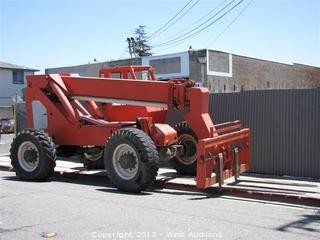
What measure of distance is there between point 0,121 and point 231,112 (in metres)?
33.4

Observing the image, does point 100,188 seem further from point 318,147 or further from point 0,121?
point 0,121

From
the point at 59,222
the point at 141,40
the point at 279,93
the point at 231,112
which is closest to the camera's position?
the point at 59,222

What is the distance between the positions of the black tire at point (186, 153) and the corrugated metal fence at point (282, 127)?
185 centimetres

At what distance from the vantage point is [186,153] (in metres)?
13.5

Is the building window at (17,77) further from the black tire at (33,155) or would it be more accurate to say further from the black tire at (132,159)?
the black tire at (132,159)

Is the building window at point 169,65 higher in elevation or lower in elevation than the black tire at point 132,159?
higher

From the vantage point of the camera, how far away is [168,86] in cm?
1184

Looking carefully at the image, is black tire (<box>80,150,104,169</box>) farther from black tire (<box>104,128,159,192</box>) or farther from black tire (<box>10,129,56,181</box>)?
black tire (<box>104,128,159,192</box>)

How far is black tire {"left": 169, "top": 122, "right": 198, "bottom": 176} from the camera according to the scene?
1310cm

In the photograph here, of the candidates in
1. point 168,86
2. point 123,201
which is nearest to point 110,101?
point 168,86

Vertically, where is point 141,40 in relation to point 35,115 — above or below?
above

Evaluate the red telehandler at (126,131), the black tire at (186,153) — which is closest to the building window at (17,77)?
the red telehandler at (126,131)

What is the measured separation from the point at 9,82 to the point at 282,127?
48.2 m

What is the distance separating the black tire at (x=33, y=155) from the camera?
12664 millimetres
